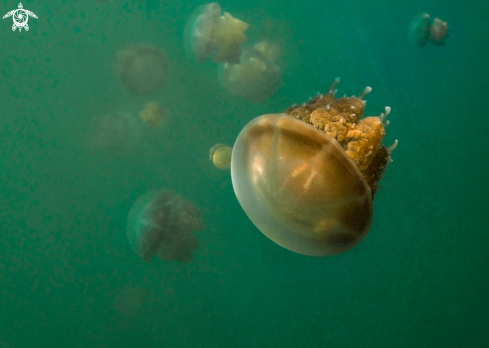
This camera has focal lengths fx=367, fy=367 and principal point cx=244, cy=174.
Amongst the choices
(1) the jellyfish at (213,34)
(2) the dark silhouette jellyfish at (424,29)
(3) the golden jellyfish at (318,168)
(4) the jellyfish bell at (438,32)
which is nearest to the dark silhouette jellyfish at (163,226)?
(1) the jellyfish at (213,34)

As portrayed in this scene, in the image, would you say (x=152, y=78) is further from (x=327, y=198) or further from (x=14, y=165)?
(x=327, y=198)

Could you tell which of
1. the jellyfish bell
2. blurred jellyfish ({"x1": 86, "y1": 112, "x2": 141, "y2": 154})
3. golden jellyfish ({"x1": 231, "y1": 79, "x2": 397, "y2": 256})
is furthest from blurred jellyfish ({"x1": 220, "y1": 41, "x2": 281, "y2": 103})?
the jellyfish bell

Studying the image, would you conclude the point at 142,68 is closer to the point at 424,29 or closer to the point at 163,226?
the point at 163,226

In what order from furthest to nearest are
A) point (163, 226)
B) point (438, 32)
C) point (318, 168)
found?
point (438, 32) < point (163, 226) < point (318, 168)

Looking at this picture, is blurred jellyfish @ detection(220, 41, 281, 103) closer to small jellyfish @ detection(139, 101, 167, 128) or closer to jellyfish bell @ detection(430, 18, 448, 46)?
small jellyfish @ detection(139, 101, 167, 128)

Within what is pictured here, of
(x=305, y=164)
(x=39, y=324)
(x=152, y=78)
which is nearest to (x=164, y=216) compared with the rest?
(x=152, y=78)

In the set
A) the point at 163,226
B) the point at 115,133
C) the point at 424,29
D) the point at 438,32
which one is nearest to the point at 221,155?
the point at 163,226
